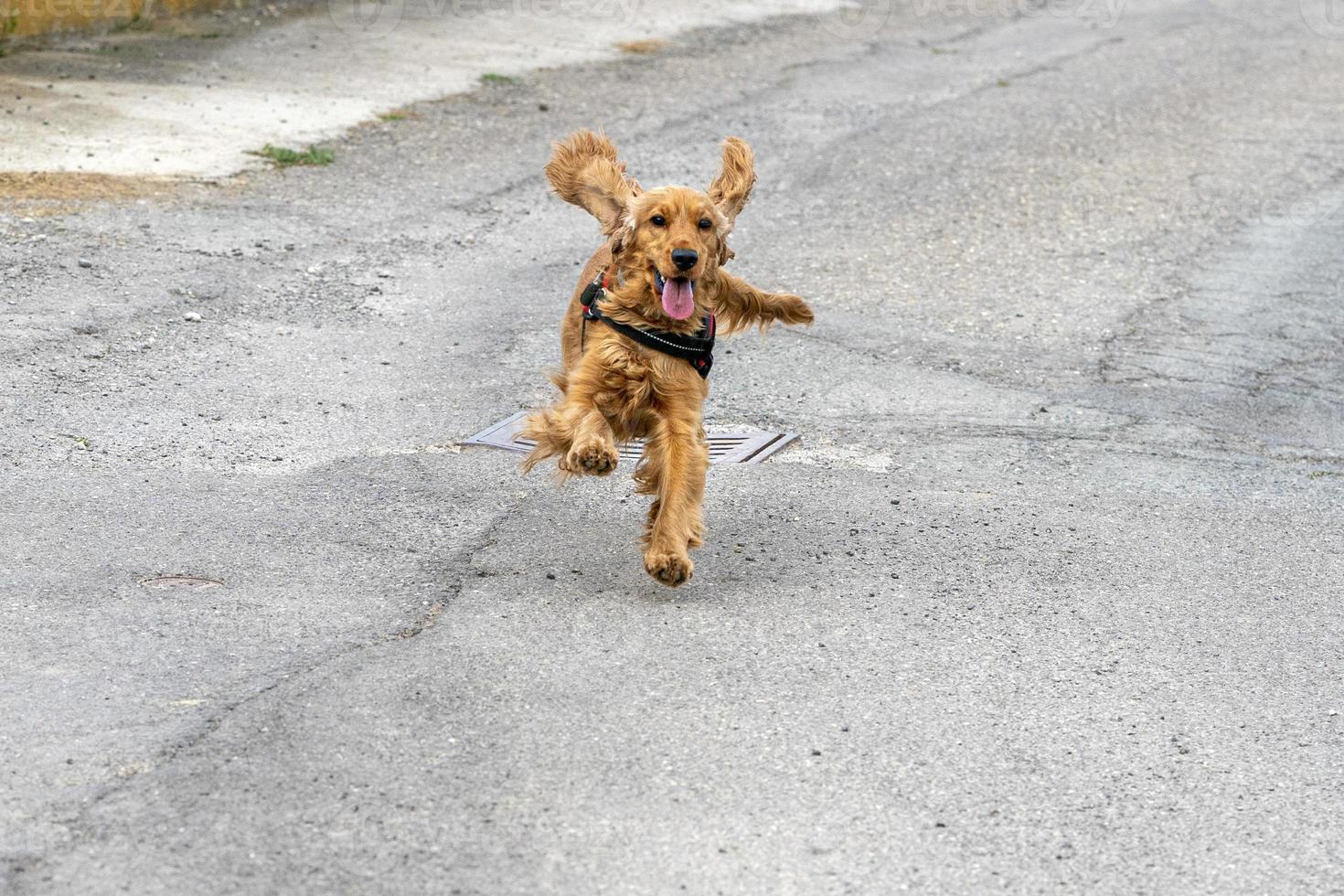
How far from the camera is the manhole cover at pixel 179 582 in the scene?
455 centimetres

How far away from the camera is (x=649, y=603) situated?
15.5 feet

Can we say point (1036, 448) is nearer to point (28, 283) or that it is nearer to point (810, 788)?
point (810, 788)

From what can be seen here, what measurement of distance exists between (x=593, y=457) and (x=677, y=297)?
2.11ft

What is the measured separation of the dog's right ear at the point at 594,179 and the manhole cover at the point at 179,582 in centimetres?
167

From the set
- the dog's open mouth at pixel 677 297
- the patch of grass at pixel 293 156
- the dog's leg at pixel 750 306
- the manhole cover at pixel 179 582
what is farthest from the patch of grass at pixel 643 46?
the manhole cover at pixel 179 582

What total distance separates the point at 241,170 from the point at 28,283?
7.66 feet

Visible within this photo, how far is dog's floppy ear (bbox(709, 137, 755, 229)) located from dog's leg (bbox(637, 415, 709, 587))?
81cm

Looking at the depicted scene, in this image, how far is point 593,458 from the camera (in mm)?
4680

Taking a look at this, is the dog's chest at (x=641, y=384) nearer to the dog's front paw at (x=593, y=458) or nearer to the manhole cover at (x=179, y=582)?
the dog's front paw at (x=593, y=458)

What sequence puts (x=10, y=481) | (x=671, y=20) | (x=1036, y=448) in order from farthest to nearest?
(x=671, y=20), (x=1036, y=448), (x=10, y=481)

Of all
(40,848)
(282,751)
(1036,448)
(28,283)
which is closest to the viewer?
(40,848)

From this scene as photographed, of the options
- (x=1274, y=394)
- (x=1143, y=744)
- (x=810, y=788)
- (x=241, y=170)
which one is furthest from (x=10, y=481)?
(x=1274, y=394)

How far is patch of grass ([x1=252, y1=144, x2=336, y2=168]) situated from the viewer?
9430 mm

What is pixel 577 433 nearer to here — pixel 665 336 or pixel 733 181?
pixel 665 336
